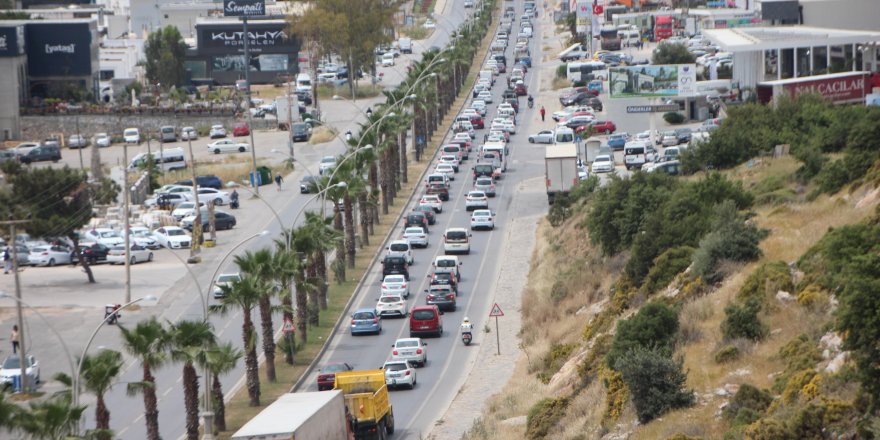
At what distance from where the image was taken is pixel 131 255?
82.2 m

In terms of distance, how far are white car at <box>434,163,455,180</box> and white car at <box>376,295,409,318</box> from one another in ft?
111

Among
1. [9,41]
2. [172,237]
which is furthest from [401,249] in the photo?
[9,41]

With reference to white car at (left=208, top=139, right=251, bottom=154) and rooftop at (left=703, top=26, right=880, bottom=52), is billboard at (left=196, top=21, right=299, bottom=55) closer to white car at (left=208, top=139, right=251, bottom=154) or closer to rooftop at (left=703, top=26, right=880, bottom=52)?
white car at (left=208, top=139, right=251, bottom=154)

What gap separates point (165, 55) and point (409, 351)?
360 ft

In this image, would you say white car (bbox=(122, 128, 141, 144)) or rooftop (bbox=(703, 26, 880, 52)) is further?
white car (bbox=(122, 128, 141, 144))

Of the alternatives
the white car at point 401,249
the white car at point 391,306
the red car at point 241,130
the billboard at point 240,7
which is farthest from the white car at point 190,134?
the white car at point 391,306

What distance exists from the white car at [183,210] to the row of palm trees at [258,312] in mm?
11243

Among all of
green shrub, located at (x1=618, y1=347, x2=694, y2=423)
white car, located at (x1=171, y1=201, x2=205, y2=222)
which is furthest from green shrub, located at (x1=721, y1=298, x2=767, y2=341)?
white car, located at (x1=171, y1=201, x2=205, y2=222)

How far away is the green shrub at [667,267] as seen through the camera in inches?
1984

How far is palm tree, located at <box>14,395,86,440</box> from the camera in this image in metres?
37.8

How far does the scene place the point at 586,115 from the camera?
119 meters

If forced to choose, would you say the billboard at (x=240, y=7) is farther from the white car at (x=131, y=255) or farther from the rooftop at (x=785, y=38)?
the white car at (x=131, y=255)

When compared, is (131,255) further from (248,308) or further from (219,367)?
(219,367)

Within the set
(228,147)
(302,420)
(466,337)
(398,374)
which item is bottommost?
(466,337)
